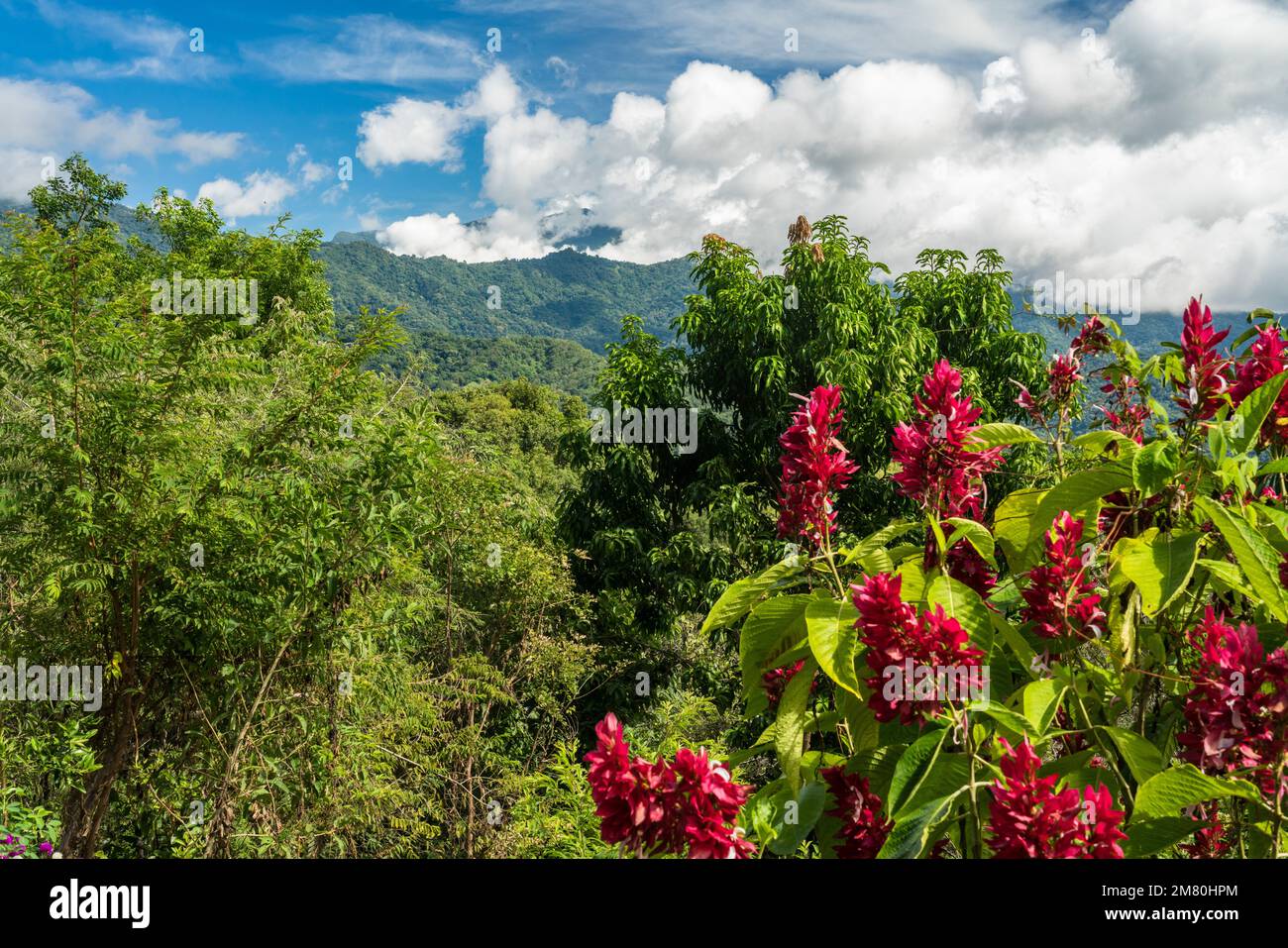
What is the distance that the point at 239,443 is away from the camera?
4.10m

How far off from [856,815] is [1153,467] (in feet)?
1.76

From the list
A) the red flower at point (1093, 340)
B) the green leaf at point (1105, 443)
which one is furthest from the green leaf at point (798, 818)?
the red flower at point (1093, 340)

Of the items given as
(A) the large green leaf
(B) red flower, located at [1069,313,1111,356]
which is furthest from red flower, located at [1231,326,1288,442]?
(B) red flower, located at [1069,313,1111,356]

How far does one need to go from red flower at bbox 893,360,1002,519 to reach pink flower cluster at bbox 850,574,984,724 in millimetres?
235

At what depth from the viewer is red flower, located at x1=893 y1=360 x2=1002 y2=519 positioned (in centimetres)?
113

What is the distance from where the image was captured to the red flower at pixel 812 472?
1164 millimetres

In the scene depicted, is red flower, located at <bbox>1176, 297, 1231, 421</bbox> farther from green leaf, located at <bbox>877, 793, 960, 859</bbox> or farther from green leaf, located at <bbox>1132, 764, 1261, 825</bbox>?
green leaf, located at <bbox>877, 793, 960, 859</bbox>

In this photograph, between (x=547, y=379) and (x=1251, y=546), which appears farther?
(x=547, y=379)

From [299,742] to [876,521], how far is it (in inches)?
156

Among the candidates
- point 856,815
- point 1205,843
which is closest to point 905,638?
point 856,815

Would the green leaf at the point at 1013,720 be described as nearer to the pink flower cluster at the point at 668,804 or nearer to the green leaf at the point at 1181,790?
the green leaf at the point at 1181,790

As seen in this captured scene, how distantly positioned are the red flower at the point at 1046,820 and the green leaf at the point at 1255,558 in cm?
26
